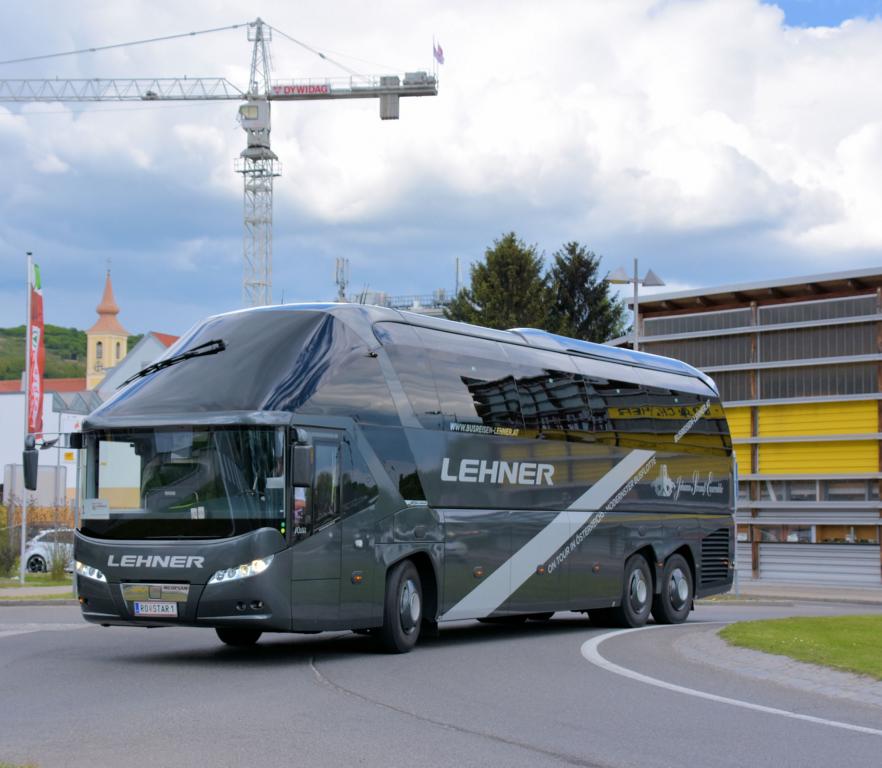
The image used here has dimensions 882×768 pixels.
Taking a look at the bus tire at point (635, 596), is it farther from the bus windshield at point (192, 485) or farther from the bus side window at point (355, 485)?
the bus windshield at point (192, 485)

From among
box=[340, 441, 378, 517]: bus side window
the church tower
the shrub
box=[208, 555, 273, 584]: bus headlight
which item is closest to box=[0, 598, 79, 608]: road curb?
the shrub

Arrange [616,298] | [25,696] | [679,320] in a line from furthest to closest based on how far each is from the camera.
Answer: [616,298] → [679,320] → [25,696]

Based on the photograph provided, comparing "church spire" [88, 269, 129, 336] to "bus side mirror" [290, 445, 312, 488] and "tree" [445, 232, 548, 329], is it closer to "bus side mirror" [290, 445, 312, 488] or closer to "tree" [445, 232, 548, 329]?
"tree" [445, 232, 548, 329]

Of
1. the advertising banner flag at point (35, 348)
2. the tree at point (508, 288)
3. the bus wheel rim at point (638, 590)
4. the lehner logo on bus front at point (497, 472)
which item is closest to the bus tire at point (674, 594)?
the bus wheel rim at point (638, 590)

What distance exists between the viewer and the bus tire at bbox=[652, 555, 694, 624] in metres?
21.9

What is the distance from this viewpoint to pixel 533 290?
211 feet

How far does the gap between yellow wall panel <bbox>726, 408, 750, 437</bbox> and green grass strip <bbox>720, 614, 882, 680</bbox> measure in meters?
22.2

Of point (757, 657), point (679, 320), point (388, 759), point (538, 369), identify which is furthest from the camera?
point (679, 320)

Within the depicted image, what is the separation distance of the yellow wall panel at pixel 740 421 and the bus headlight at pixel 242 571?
102 ft

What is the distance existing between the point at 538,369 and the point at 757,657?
5407 mm

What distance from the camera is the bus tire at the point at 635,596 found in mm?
20609

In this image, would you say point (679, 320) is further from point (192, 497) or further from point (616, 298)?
point (192, 497)

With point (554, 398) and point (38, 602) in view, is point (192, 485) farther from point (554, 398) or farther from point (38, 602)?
point (38, 602)

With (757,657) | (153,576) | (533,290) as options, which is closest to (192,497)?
(153,576)
